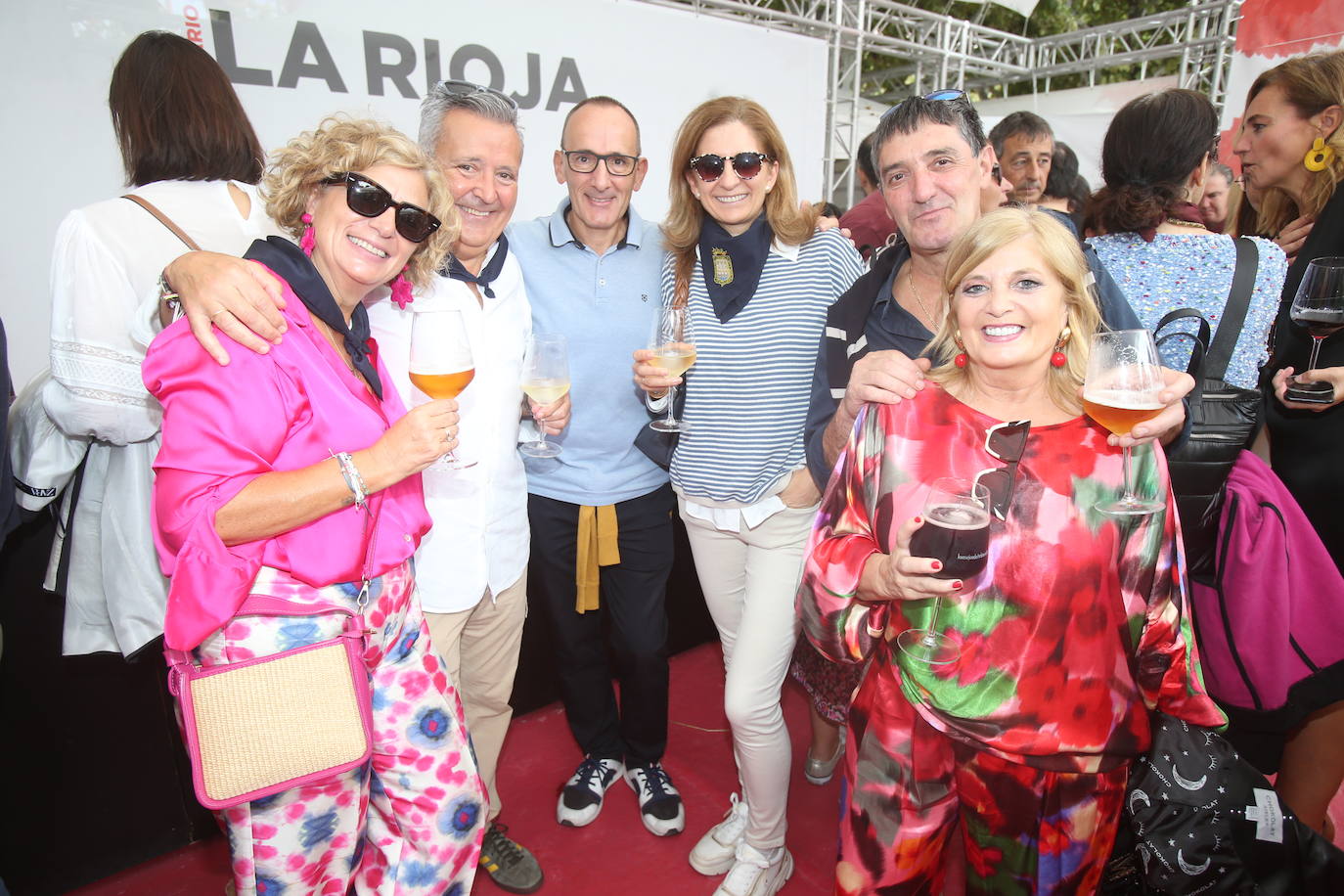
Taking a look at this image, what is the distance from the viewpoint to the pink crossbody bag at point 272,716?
4.79 feet

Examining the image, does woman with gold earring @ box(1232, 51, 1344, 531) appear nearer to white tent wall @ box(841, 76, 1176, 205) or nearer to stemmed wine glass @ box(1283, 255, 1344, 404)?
stemmed wine glass @ box(1283, 255, 1344, 404)

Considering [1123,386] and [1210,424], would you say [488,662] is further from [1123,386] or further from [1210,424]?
[1210,424]

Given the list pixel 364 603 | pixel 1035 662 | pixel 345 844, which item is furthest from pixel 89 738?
pixel 1035 662

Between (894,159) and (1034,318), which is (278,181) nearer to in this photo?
(894,159)

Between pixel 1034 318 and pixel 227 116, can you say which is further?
pixel 227 116

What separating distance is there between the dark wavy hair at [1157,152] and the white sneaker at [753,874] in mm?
2332

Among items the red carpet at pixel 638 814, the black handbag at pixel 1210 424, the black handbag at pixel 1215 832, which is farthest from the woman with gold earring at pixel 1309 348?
the red carpet at pixel 638 814

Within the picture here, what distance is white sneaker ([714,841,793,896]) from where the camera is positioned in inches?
97.3

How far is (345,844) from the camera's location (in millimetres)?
1677

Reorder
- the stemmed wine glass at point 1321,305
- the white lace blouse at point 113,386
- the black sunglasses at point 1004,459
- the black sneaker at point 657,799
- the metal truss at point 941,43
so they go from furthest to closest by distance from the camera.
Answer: the metal truss at point 941,43 → the black sneaker at point 657,799 → the stemmed wine glass at point 1321,305 → the white lace blouse at point 113,386 → the black sunglasses at point 1004,459

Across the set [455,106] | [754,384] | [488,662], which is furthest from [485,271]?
[488,662]

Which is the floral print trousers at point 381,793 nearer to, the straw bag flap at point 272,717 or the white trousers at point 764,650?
the straw bag flap at point 272,717

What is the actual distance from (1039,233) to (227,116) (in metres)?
2.24

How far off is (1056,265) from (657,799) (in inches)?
90.6
